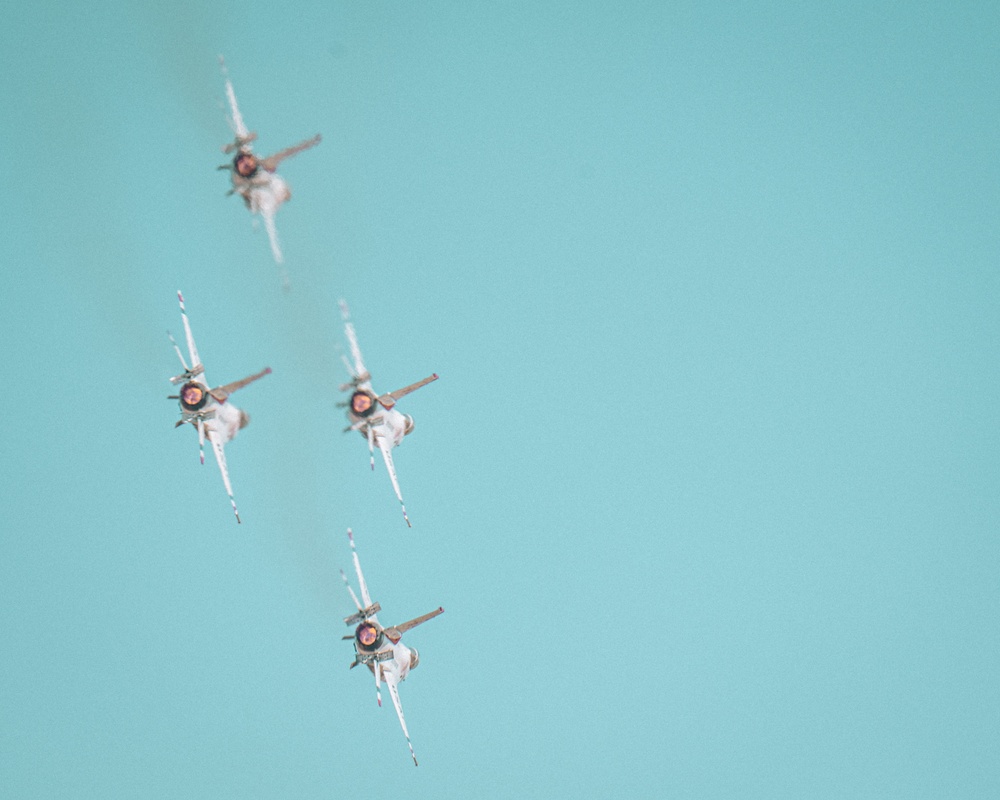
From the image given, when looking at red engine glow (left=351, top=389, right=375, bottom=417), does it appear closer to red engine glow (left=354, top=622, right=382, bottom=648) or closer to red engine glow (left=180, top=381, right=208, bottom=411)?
red engine glow (left=180, top=381, right=208, bottom=411)

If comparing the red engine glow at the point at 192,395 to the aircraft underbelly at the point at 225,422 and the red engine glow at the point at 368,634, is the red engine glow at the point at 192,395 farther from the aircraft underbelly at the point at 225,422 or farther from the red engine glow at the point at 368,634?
the red engine glow at the point at 368,634

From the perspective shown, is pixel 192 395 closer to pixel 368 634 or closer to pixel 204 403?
pixel 204 403

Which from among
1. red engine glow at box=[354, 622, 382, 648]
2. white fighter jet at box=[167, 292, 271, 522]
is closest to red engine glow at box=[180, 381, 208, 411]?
white fighter jet at box=[167, 292, 271, 522]

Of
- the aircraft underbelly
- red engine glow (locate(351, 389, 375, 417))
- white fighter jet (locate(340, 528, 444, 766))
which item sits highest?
the aircraft underbelly

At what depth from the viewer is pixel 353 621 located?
321 feet

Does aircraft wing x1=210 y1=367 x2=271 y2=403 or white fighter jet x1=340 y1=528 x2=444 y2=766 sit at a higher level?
aircraft wing x1=210 y1=367 x2=271 y2=403

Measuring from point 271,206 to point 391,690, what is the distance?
26236 mm

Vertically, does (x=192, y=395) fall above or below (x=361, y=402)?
above

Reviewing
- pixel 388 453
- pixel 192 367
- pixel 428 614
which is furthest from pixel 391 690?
pixel 192 367

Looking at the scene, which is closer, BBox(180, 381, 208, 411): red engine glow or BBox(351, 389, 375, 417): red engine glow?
BBox(351, 389, 375, 417): red engine glow

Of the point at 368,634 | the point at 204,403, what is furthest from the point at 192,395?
the point at 368,634

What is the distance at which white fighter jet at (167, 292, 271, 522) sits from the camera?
314ft

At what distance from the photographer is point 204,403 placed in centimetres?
9612

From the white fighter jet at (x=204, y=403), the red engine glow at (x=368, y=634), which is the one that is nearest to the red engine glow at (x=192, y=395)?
the white fighter jet at (x=204, y=403)
